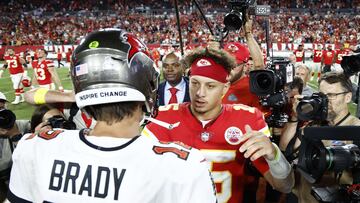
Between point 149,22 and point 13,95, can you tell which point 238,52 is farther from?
point 149,22

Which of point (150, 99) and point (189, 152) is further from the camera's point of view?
point (150, 99)

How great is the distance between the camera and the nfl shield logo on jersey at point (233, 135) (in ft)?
7.68

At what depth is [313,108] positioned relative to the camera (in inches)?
88.0

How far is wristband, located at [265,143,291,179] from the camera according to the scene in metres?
1.83

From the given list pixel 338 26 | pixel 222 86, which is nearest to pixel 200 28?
pixel 338 26

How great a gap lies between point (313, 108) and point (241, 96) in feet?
5.83

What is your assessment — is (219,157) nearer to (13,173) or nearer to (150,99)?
(150,99)

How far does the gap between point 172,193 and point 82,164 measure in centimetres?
30

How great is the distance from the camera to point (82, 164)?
1269mm

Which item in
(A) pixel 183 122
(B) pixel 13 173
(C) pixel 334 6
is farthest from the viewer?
(C) pixel 334 6

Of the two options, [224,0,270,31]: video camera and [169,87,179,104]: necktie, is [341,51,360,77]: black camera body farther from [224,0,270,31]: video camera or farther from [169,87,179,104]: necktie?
[169,87,179,104]: necktie

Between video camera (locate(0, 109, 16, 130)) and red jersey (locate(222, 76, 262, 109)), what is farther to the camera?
red jersey (locate(222, 76, 262, 109))

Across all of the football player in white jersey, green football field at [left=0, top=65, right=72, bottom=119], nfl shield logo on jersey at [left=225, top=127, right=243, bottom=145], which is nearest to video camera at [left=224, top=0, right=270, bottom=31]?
nfl shield logo on jersey at [left=225, top=127, right=243, bottom=145]

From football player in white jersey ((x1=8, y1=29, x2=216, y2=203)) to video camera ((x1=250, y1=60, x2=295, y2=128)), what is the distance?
1488mm
